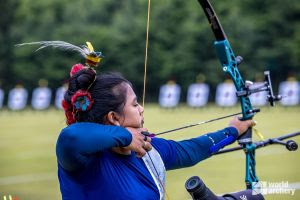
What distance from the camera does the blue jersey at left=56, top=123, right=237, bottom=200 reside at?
222 cm

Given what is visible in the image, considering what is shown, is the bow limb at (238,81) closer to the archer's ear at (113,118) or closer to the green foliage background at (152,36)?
the archer's ear at (113,118)

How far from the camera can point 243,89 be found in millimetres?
3018

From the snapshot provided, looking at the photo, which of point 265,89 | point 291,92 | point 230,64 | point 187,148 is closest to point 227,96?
point 291,92

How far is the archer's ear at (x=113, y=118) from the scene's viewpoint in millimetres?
2424

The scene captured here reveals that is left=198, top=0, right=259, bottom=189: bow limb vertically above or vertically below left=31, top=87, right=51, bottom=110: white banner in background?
above

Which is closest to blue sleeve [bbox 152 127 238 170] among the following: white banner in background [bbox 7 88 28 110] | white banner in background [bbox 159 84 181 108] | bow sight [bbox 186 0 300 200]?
bow sight [bbox 186 0 300 200]

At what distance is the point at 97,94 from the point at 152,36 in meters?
28.9

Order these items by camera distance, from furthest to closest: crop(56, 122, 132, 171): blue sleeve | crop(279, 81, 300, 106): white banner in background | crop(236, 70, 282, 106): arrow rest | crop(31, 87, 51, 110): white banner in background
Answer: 1. crop(31, 87, 51, 110): white banner in background
2. crop(279, 81, 300, 106): white banner in background
3. crop(236, 70, 282, 106): arrow rest
4. crop(56, 122, 132, 171): blue sleeve

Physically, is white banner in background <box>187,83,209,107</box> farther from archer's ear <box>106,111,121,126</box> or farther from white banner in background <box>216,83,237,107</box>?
archer's ear <box>106,111,121,126</box>

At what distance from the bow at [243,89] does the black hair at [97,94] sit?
69 centimetres

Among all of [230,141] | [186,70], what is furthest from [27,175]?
[186,70]

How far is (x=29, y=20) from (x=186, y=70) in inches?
313

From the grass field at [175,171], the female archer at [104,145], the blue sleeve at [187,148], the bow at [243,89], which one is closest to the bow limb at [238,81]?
the bow at [243,89]

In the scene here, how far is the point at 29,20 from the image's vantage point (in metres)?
32.4
